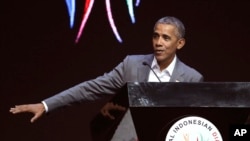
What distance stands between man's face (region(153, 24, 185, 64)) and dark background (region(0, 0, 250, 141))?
908 millimetres

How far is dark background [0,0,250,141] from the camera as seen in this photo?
3135 millimetres

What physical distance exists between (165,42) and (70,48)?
1.08 metres

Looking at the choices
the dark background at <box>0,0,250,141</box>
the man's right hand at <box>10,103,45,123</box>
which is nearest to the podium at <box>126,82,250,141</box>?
the man's right hand at <box>10,103,45,123</box>

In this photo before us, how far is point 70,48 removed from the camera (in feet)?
10.3

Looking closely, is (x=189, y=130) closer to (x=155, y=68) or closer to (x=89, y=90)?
(x=89, y=90)

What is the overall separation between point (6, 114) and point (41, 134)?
23 cm

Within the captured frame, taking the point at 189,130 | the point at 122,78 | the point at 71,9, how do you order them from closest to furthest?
the point at 189,130
the point at 122,78
the point at 71,9

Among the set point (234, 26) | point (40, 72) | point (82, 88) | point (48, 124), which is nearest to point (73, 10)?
point (40, 72)

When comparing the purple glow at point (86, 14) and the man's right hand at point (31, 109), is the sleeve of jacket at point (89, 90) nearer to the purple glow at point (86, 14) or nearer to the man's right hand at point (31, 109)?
the man's right hand at point (31, 109)

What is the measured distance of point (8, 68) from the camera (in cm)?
316

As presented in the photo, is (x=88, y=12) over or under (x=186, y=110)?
over

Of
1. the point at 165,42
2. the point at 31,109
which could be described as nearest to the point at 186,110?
the point at 31,109

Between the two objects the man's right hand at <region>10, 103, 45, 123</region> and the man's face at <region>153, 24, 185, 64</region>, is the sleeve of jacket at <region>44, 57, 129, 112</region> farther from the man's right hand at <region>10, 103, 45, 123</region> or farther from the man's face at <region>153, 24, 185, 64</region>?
the man's face at <region>153, 24, 185, 64</region>

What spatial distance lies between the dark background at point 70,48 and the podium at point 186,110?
1.78 meters
